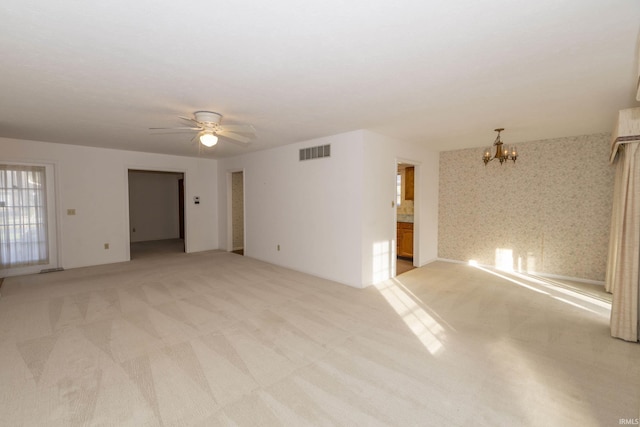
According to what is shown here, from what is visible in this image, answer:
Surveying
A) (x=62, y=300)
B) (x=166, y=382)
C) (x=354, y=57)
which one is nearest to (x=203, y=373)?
(x=166, y=382)

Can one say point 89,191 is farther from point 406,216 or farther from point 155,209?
point 406,216

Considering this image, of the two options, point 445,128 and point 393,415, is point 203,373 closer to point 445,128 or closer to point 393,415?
point 393,415

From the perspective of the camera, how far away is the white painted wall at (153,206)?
8.82 meters

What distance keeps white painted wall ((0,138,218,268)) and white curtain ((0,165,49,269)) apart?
0.79 ft

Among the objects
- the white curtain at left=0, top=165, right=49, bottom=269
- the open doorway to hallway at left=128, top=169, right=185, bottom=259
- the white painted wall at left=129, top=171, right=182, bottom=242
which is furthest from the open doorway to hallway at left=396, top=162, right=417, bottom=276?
the white painted wall at left=129, top=171, right=182, bottom=242

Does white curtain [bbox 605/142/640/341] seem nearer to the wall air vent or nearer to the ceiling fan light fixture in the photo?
the wall air vent

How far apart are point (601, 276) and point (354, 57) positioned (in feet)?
17.4

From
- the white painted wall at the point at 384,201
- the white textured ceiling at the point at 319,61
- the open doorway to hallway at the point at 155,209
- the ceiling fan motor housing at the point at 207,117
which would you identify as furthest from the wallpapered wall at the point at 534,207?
the open doorway to hallway at the point at 155,209

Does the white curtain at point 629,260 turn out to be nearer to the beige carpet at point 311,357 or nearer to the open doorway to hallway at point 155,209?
the beige carpet at point 311,357

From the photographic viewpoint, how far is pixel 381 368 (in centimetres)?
229

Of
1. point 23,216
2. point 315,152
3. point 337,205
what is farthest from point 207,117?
point 23,216

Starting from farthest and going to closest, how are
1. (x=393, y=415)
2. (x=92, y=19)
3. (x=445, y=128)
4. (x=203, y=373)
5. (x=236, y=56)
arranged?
(x=445, y=128)
(x=203, y=373)
(x=236, y=56)
(x=393, y=415)
(x=92, y=19)

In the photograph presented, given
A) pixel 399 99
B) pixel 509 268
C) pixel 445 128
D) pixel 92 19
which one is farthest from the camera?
pixel 509 268

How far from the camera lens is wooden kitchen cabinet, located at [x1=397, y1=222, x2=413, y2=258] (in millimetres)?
6250
